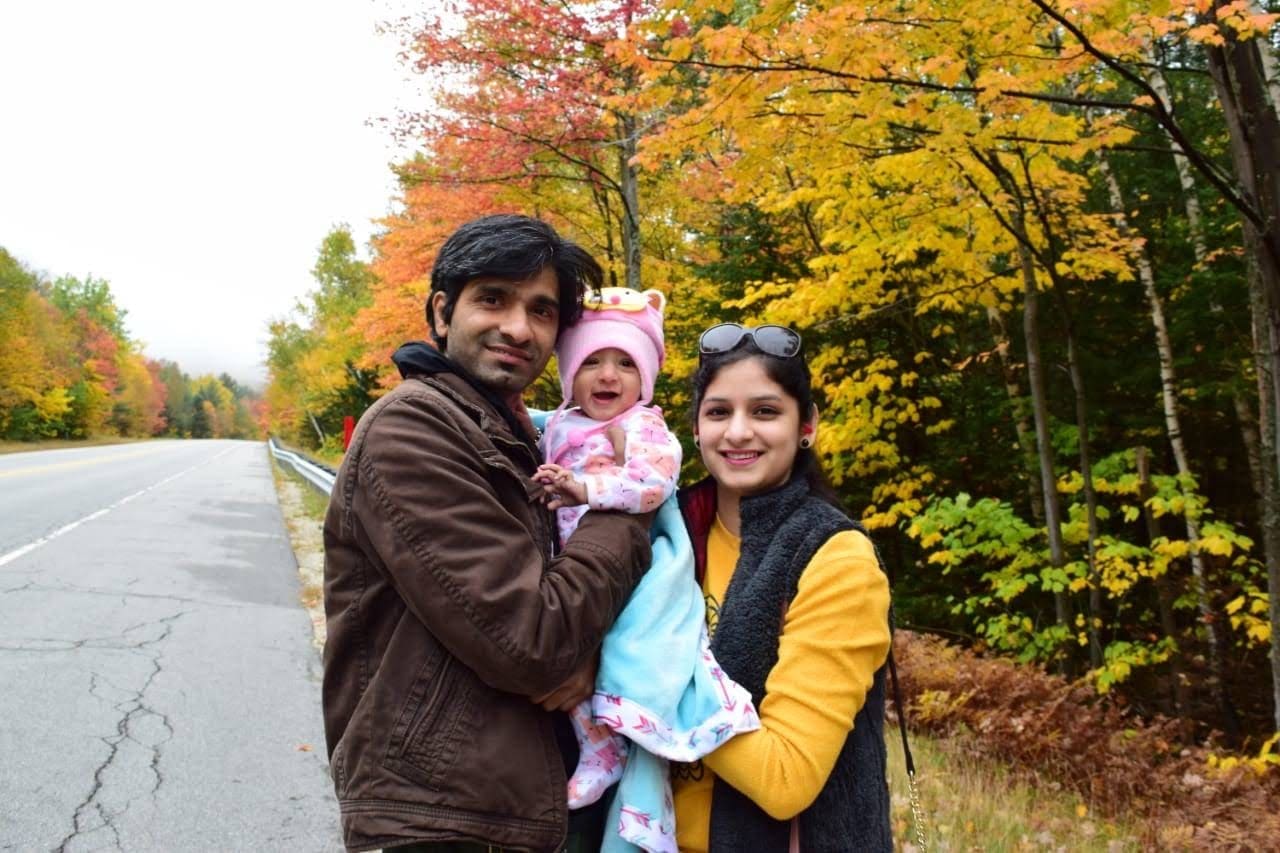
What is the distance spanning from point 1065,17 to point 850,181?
370 cm

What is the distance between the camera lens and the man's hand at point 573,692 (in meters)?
1.59

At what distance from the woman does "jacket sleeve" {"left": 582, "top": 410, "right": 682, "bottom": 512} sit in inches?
4.2

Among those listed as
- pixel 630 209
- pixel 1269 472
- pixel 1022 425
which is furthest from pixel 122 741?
pixel 1022 425

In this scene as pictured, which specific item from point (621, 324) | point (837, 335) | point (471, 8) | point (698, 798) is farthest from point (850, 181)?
point (698, 798)

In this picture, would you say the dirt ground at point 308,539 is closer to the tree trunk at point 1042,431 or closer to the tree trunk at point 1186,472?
the tree trunk at point 1042,431

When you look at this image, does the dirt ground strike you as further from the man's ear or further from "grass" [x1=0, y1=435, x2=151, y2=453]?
"grass" [x1=0, y1=435, x2=151, y2=453]

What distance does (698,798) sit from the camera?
169 cm

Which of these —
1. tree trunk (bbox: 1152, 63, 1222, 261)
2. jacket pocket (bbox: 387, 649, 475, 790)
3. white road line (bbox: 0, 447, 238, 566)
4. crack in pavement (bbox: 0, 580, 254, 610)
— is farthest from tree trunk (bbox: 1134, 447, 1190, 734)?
white road line (bbox: 0, 447, 238, 566)

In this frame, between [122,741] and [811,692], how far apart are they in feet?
14.2

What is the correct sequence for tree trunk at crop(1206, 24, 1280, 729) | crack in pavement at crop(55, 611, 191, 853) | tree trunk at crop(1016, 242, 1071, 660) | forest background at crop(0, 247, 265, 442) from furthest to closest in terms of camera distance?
forest background at crop(0, 247, 265, 442) < tree trunk at crop(1016, 242, 1071, 660) < tree trunk at crop(1206, 24, 1280, 729) < crack in pavement at crop(55, 611, 191, 853)

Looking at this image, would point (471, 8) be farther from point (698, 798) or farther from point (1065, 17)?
point (698, 798)

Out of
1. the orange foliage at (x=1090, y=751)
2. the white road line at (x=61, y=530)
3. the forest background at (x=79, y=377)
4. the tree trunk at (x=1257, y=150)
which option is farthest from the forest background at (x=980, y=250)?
the forest background at (x=79, y=377)

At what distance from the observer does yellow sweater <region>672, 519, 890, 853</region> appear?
4.97 feet

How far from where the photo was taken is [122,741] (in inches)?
174
